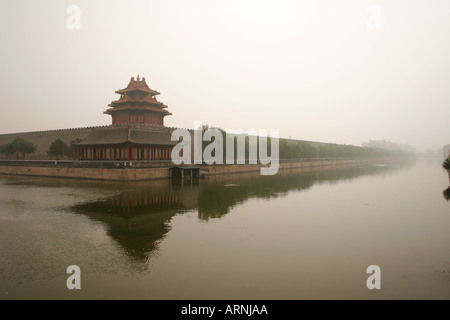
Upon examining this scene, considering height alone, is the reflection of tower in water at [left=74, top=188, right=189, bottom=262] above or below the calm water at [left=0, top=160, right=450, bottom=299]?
above

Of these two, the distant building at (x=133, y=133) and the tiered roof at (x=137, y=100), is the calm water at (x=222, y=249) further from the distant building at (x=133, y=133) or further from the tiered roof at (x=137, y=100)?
the tiered roof at (x=137, y=100)

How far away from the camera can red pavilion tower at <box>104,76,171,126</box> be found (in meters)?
43.8

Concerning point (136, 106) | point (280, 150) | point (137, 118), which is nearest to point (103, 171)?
point (137, 118)

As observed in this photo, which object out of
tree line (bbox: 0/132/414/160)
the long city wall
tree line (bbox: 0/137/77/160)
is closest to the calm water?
the long city wall

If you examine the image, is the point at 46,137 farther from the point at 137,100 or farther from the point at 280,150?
the point at 280,150

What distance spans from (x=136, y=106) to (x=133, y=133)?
8399 mm

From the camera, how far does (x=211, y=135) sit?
4250 cm

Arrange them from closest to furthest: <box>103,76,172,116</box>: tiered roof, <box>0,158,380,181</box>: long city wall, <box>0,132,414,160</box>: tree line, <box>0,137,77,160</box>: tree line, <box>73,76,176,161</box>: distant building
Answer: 1. <box>0,158,380,181</box>: long city wall
2. <box>73,76,176,161</box>: distant building
3. <box>0,137,77,160</box>: tree line
4. <box>0,132,414,160</box>: tree line
5. <box>103,76,172,116</box>: tiered roof

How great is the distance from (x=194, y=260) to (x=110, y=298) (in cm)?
279

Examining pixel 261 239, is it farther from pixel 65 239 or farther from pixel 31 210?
pixel 31 210

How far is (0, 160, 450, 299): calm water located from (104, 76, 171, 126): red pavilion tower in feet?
88.2

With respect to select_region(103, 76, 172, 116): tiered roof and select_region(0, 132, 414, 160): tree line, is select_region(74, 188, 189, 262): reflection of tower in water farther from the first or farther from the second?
select_region(103, 76, 172, 116): tiered roof

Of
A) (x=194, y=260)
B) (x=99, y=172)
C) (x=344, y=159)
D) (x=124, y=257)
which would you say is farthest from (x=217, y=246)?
(x=344, y=159)

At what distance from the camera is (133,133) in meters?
36.7
